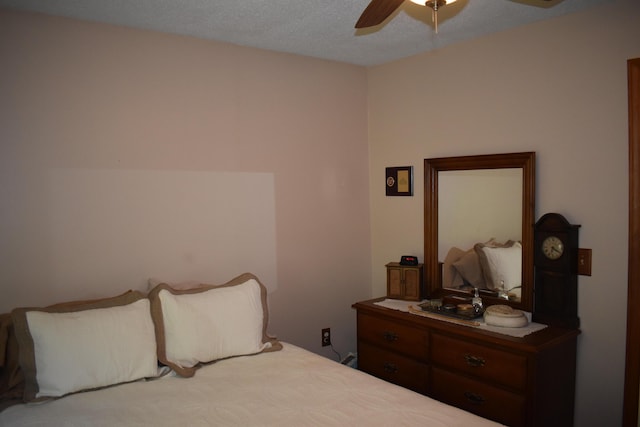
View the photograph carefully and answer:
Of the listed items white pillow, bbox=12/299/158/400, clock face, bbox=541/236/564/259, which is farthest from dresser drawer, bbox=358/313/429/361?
white pillow, bbox=12/299/158/400

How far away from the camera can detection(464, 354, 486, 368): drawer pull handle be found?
255 centimetres

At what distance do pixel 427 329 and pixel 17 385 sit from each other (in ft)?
6.66

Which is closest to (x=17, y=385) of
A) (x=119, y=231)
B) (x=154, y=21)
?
(x=119, y=231)

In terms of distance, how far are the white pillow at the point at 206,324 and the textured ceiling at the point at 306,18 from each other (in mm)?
1413

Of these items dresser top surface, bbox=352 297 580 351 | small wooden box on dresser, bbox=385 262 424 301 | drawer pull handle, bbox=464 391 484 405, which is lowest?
drawer pull handle, bbox=464 391 484 405

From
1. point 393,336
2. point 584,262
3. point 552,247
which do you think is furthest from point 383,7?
point 393,336

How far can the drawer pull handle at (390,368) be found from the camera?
9.91ft

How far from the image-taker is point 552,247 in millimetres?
→ 2605

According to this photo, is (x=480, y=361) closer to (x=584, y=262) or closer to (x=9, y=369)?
(x=584, y=262)

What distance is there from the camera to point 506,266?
289 cm

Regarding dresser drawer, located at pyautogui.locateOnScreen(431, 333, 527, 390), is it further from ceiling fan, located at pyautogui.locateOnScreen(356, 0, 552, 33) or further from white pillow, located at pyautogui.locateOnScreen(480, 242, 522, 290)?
ceiling fan, located at pyautogui.locateOnScreen(356, 0, 552, 33)

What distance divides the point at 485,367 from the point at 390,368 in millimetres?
682

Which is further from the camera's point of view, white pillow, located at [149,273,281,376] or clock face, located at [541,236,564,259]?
clock face, located at [541,236,564,259]

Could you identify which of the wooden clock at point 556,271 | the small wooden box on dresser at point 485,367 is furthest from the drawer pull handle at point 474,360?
the wooden clock at point 556,271
